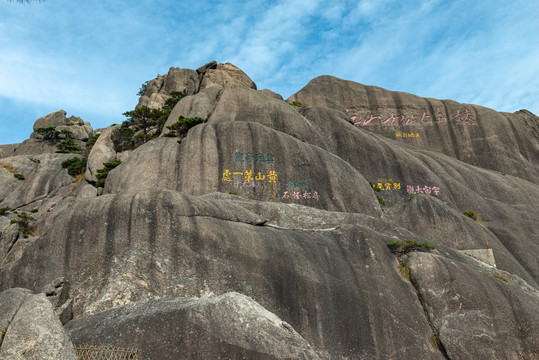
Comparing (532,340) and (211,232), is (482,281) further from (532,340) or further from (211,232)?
(211,232)

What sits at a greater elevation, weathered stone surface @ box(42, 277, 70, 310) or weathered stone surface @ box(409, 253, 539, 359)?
weathered stone surface @ box(42, 277, 70, 310)

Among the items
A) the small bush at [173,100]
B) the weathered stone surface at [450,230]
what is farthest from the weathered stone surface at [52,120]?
the weathered stone surface at [450,230]

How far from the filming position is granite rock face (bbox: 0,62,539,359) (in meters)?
13.0

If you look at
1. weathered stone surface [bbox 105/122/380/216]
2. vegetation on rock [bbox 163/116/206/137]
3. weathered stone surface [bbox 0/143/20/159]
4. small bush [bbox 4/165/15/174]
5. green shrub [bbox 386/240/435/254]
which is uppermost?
weathered stone surface [bbox 0/143/20/159]

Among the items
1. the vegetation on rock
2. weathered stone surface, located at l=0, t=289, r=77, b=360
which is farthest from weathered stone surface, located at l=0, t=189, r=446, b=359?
the vegetation on rock

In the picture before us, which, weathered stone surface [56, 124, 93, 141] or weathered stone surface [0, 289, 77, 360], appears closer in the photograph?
weathered stone surface [0, 289, 77, 360]

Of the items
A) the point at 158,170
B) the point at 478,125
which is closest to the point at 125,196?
the point at 158,170

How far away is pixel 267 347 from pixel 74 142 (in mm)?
42853

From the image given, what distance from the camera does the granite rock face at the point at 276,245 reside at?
13.0 meters

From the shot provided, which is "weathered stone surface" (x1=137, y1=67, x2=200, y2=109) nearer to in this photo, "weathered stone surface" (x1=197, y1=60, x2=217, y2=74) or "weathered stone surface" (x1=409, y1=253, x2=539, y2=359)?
"weathered stone surface" (x1=197, y1=60, x2=217, y2=74)

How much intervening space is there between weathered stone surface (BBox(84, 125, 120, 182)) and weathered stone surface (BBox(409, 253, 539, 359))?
25981 mm

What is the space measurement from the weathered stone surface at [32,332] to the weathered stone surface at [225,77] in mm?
41887

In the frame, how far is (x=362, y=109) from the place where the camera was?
52406 millimetres

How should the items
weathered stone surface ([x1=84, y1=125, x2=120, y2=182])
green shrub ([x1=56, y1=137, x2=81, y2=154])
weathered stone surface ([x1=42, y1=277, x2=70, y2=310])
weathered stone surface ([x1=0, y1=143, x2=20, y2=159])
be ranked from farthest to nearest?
weathered stone surface ([x1=0, y1=143, x2=20, y2=159])
green shrub ([x1=56, y1=137, x2=81, y2=154])
weathered stone surface ([x1=84, y1=125, x2=120, y2=182])
weathered stone surface ([x1=42, y1=277, x2=70, y2=310])
